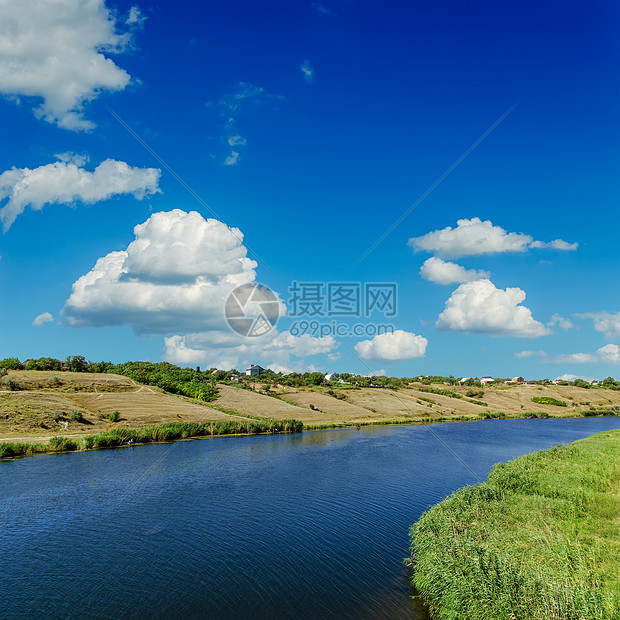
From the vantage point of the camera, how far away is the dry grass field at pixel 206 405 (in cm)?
5797

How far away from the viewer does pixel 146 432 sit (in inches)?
2307

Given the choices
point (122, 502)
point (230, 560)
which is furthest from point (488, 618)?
point (122, 502)

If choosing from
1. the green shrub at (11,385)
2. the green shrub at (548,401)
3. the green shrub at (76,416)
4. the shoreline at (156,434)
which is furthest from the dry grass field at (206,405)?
the green shrub at (548,401)

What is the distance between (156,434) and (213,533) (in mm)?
38782

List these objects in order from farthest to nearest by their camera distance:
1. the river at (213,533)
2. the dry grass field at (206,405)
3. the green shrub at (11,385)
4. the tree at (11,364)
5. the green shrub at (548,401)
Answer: the green shrub at (548,401)
the tree at (11,364)
the green shrub at (11,385)
the dry grass field at (206,405)
the river at (213,533)

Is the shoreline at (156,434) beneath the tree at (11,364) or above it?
beneath

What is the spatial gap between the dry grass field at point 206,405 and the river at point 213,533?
14116mm

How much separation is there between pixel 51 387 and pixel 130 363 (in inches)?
1846

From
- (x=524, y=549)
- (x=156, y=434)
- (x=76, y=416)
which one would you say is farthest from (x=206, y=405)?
(x=524, y=549)

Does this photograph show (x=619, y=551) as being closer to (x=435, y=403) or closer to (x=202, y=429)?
(x=202, y=429)

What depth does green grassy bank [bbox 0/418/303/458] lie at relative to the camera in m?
46.3

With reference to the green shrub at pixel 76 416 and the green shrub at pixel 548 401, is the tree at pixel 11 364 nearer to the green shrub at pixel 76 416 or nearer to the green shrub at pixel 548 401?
the green shrub at pixel 76 416

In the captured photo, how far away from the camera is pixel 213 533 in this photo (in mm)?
24500

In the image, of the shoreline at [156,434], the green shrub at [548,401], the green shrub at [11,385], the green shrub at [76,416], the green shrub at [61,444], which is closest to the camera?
the shoreline at [156,434]
